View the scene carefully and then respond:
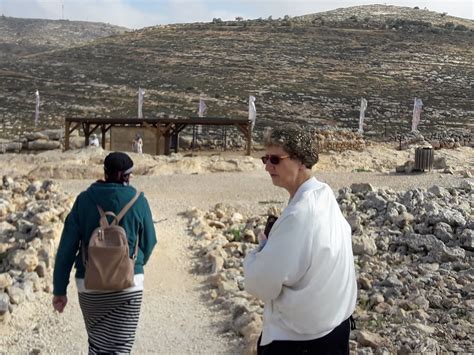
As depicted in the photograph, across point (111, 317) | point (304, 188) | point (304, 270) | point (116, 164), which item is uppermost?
point (304, 188)

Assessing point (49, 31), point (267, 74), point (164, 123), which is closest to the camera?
point (164, 123)

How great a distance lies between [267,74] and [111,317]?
4859 cm

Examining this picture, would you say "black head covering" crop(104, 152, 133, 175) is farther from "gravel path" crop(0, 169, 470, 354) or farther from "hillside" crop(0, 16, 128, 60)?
"hillside" crop(0, 16, 128, 60)

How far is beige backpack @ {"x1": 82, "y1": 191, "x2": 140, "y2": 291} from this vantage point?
3.86 m

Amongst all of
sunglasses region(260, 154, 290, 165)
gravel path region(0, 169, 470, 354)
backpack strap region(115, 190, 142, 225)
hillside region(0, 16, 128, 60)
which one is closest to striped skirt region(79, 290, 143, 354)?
backpack strap region(115, 190, 142, 225)

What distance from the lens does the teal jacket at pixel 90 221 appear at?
3.98 m

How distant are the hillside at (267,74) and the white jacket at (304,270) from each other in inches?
1197

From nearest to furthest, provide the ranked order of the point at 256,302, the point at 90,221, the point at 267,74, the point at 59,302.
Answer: the point at 90,221 → the point at 59,302 → the point at 256,302 → the point at 267,74

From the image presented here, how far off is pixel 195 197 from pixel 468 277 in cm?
745

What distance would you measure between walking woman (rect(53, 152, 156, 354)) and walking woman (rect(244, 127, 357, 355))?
3.91ft

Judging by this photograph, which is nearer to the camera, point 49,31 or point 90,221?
point 90,221

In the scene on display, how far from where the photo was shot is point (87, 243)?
3988 millimetres

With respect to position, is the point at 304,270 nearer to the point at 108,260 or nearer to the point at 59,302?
the point at 108,260

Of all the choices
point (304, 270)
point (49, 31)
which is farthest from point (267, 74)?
point (49, 31)
